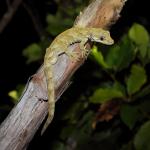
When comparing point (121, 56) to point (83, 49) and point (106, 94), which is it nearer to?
point (106, 94)

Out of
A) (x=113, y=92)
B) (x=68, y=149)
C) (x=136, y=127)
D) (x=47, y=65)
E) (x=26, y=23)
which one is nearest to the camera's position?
(x=47, y=65)

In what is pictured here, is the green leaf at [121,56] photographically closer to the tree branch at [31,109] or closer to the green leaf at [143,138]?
the green leaf at [143,138]

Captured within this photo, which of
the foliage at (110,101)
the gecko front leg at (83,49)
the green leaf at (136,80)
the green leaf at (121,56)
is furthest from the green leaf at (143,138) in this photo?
the gecko front leg at (83,49)

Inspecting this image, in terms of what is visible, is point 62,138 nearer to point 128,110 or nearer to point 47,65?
point 128,110

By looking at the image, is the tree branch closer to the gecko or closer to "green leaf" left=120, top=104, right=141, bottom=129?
the gecko

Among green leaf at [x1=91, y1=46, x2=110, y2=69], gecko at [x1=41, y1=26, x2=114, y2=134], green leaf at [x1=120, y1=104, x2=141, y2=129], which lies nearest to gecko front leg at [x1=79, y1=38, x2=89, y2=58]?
gecko at [x1=41, y1=26, x2=114, y2=134]

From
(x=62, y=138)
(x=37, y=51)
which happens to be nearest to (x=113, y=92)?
(x=62, y=138)
